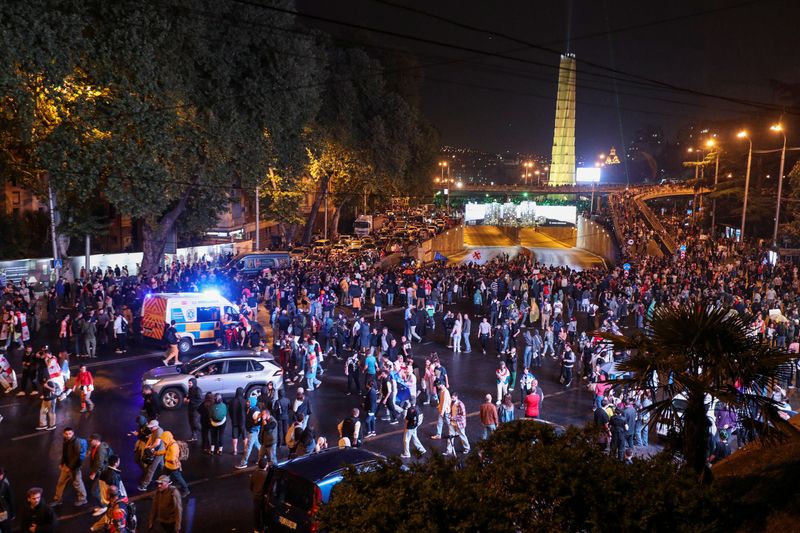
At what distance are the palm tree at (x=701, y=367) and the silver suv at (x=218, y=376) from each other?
10434 millimetres

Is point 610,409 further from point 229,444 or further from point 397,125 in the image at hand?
point 397,125

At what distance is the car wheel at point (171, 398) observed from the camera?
581 inches

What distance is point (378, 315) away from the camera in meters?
26.2

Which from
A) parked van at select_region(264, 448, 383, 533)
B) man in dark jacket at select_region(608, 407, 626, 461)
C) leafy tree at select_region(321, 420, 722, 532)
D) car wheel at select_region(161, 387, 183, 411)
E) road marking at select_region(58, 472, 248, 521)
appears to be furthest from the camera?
car wheel at select_region(161, 387, 183, 411)

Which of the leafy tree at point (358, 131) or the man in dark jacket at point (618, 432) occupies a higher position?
the leafy tree at point (358, 131)

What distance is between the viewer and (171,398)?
48.7 feet

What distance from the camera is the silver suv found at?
48.7 feet

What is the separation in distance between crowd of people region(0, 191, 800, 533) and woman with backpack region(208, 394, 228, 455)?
0.02 m

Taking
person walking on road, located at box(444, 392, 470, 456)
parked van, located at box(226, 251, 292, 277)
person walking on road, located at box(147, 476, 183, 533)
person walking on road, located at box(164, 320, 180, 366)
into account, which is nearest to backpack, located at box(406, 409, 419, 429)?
person walking on road, located at box(444, 392, 470, 456)

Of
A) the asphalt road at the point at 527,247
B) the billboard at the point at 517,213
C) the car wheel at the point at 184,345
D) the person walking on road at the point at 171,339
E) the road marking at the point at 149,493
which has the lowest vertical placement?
the asphalt road at the point at 527,247

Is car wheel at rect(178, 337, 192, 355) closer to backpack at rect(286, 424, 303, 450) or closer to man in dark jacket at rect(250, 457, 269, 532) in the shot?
backpack at rect(286, 424, 303, 450)

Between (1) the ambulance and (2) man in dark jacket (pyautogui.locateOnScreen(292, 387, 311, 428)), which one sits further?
(1) the ambulance

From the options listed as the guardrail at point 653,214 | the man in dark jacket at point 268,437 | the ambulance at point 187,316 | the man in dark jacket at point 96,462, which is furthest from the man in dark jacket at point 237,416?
the guardrail at point 653,214

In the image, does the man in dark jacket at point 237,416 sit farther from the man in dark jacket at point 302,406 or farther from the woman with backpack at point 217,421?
the man in dark jacket at point 302,406
